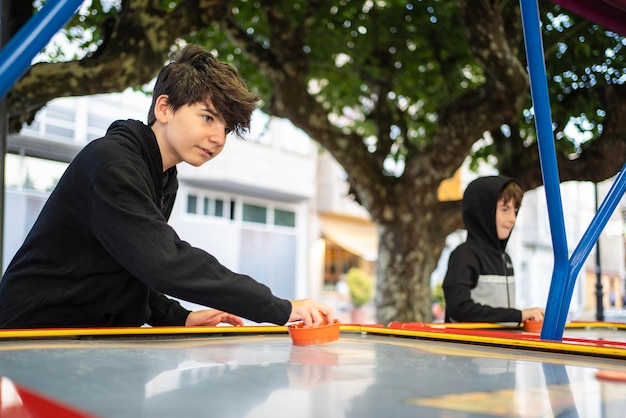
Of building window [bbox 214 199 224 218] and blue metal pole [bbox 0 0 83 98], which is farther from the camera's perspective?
building window [bbox 214 199 224 218]

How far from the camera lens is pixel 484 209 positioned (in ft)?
9.87

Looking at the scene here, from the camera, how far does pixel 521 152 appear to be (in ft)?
18.2

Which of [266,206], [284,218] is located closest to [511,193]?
[266,206]

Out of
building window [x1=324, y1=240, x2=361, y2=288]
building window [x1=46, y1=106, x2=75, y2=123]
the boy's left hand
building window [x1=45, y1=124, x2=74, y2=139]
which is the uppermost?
building window [x1=46, y1=106, x2=75, y2=123]

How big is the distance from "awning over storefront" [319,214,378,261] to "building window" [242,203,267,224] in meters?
1.90

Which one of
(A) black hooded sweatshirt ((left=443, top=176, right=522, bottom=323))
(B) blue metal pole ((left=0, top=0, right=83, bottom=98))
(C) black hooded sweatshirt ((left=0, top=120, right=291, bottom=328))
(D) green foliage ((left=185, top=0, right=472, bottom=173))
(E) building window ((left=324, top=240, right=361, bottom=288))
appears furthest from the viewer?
(E) building window ((left=324, top=240, right=361, bottom=288))

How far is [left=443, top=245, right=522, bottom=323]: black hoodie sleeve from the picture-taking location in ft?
8.46

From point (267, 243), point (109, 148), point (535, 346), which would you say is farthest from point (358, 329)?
point (267, 243)

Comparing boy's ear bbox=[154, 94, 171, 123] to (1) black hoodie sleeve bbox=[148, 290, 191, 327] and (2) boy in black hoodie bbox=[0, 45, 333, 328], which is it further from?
(1) black hoodie sleeve bbox=[148, 290, 191, 327]

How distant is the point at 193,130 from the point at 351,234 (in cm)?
1602

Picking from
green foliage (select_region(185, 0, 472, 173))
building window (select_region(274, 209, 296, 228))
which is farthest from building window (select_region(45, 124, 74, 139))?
building window (select_region(274, 209, 296, 228))

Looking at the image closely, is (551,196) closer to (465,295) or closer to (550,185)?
(550,185)

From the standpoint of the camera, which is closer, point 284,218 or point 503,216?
point 503,216

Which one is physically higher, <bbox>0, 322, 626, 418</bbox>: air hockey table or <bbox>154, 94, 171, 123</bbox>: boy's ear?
<bbox>154, 94, 171, 123</bbox>: boy's ear
